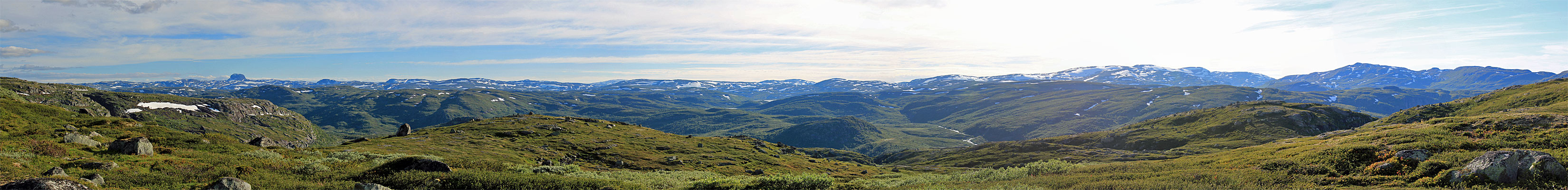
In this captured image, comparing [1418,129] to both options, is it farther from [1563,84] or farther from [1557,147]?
[1563,84]

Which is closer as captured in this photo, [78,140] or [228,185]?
[228,185]

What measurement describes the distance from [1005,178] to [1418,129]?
5123cm

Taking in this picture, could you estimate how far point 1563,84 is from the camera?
16300cm

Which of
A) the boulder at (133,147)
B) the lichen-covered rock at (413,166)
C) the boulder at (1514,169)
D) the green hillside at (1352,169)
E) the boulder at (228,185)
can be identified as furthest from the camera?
the boulder at (133,147)

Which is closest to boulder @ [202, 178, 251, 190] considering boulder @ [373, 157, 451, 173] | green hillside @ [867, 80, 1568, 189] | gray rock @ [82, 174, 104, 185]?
gray rock @ [82, 174, 104, 185]

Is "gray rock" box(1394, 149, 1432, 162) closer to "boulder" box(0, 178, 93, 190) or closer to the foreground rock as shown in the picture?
the foreground rock

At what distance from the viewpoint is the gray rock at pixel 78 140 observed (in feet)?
115

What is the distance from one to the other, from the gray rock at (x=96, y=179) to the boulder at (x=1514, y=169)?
60699mm

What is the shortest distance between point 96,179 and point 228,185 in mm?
6088

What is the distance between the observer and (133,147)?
34.2 m

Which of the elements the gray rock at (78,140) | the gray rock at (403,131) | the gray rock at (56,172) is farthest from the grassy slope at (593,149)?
the gray rock at (56,172)

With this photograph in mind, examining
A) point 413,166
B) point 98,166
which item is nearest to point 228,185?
point 413,166

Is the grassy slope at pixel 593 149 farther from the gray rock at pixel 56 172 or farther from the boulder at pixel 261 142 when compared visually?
the gray rock at pixel 56 172

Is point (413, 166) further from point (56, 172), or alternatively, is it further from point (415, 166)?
point (56, 172)
